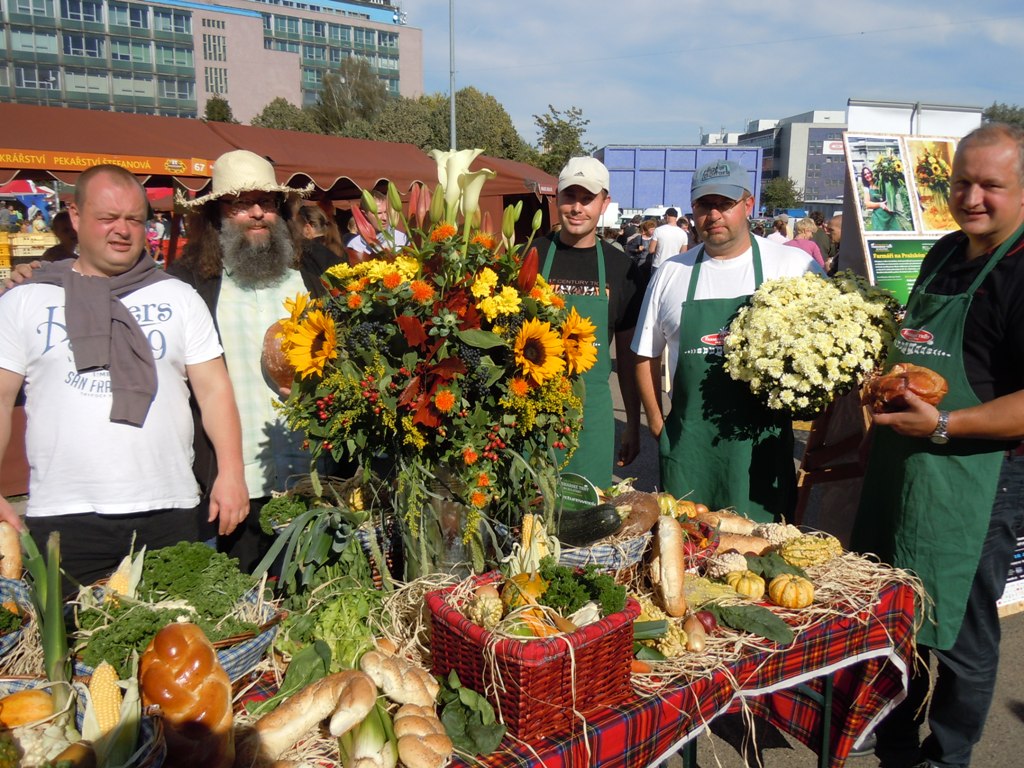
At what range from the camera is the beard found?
2812 millimetres

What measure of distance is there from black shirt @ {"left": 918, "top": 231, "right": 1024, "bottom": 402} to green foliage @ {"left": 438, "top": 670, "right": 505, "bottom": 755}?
1783 millimetres

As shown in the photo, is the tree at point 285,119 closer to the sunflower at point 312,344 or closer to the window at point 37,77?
the window at point 37,77

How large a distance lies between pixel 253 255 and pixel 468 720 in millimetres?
1993

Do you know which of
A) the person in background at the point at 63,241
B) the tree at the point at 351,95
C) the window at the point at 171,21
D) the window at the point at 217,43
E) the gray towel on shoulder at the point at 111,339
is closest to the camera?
the gray towel on shoulder at the point at 111,339

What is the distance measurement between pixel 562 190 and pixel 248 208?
130 centimetres

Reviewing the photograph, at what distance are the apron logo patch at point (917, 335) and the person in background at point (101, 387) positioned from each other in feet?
7.38

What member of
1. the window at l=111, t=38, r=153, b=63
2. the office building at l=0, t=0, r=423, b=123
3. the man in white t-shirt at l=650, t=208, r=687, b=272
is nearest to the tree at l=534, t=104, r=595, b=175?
the man in white t-shirt at l=650, t=208, r=687, b=272

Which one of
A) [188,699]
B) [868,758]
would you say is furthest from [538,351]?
[868,758]

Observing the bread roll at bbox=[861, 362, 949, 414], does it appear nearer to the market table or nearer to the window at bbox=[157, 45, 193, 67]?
the market table

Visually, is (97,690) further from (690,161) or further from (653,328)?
(690,161)

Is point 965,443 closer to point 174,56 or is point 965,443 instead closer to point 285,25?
point 174,56

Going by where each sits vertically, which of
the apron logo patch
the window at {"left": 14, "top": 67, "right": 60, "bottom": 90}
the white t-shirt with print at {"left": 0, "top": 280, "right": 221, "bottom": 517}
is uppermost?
the window at {"left": 14, "top": 67, "right": 60, "bottom": 90}

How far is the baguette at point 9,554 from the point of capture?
1.83 meters

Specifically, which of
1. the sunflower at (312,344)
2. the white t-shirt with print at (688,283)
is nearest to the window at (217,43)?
the white t-shirt with print at (688,283)
